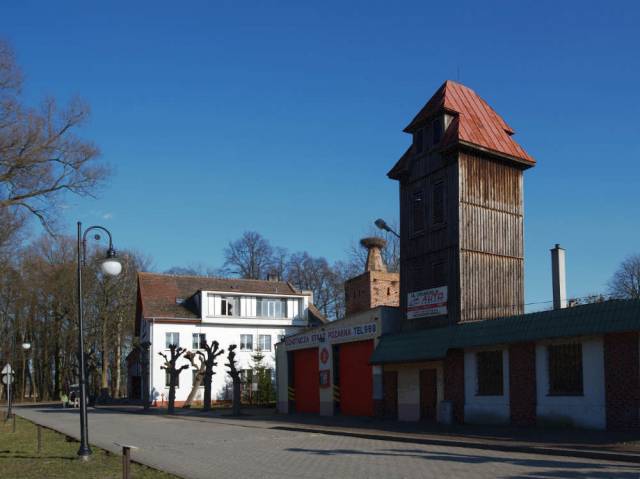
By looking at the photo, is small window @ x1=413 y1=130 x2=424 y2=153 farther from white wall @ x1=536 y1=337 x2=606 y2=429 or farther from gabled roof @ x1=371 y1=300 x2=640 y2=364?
white wall @ x1=536 y1=337 x2=606 y2=429

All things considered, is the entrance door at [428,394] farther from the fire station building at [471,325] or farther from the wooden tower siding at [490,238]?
the wooden tower siding at [490,238]

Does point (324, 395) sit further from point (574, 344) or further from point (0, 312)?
point (0, 312)

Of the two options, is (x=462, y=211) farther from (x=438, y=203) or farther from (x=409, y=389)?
(x=409, y=389)

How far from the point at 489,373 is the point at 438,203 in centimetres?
703

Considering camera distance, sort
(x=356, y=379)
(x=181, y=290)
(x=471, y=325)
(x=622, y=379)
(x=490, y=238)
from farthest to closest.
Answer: (x=181, y=290), (x=356, y=379), (x=490, y=238), (x=471, y=325), (x=622, y=379)

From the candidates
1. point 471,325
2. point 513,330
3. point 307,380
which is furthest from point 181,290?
point 513,330

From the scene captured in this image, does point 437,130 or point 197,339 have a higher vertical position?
point 437,130

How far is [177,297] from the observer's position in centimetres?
5806

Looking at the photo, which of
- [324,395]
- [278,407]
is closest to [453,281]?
[324,395]

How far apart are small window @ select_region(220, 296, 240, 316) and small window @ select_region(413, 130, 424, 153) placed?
31.7m

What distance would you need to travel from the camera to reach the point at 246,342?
5756 cm

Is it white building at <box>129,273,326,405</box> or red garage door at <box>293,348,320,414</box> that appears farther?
white building at <box>129,273,326,405</box>

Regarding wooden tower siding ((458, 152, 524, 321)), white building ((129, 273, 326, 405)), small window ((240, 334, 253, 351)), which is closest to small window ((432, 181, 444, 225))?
wooden tower siding ((458, 152, 524, 321))

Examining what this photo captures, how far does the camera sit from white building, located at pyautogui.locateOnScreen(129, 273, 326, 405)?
54.2 m
